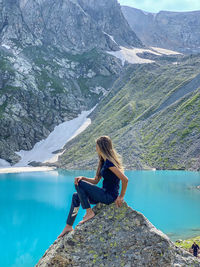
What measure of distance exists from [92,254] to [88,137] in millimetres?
95077

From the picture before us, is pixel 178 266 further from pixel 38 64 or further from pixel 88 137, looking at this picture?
pixel 38 64

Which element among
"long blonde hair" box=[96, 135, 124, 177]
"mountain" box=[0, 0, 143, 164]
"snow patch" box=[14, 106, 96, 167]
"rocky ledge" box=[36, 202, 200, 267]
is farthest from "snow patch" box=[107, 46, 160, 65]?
"rocky ledge" box=[36, 202, 200, 267]

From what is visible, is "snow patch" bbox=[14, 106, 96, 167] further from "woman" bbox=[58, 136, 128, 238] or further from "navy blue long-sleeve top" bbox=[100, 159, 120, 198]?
"navy blue long-sleeve top" bbox=[100, 159, 120, 198]

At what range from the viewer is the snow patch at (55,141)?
331ft

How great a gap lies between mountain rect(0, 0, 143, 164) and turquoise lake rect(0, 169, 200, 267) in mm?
60424

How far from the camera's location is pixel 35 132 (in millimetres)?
111250

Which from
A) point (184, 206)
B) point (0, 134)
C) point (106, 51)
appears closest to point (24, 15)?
point (106, 51)

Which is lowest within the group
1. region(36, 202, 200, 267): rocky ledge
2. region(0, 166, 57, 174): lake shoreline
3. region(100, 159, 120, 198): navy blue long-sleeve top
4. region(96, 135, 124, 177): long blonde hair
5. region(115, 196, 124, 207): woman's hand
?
region(0, 166, 57, 174): lake shoreline

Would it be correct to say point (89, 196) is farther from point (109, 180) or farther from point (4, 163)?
point (4, 163)

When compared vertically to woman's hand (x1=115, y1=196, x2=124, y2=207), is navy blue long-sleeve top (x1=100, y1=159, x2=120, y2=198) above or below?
above

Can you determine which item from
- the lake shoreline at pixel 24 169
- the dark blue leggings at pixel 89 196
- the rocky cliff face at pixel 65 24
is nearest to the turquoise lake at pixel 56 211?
the dark blue leggings at pixel 89 196

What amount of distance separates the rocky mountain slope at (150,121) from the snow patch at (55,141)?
460 cm

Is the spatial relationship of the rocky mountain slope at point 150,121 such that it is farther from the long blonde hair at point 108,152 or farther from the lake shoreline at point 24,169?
the long blonde hair at point 108,152

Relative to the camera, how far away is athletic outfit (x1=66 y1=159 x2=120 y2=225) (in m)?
6.44
